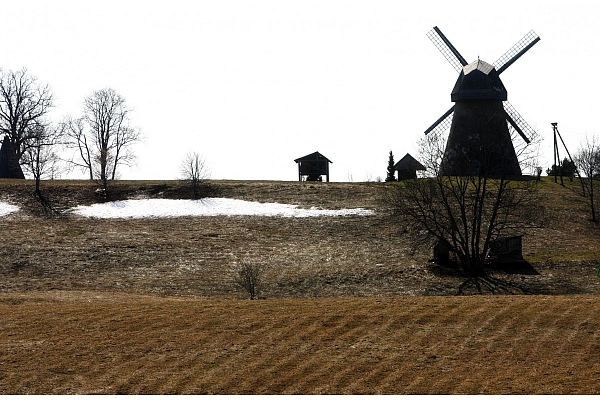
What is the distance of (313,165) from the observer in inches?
2904

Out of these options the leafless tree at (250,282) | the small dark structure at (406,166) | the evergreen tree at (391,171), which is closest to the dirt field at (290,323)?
the leafless tree at (250,282)

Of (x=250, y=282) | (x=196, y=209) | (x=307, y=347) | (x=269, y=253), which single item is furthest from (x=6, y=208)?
(x=307, y=347)

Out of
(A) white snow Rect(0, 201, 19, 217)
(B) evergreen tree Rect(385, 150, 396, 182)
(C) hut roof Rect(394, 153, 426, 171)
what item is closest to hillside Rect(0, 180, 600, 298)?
(A) white snow Rect(0, 201, 19, 217)

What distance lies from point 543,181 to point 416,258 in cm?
3324

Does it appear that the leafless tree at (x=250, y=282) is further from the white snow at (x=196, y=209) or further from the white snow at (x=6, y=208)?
the white snow at (x=6, y=208)

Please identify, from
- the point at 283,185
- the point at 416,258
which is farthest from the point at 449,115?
the point at 416,258

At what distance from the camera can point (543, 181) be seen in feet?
216

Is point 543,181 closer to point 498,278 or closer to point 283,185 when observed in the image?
point 283,185

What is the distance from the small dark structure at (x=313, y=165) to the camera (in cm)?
7319

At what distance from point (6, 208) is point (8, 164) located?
21.0m

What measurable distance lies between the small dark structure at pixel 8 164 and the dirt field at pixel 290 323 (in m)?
33.4

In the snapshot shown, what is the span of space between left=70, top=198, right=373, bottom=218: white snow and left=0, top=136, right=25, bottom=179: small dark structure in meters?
21.6

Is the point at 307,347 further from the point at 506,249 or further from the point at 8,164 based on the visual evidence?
the point at 8,164

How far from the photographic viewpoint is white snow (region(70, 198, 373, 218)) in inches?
1964
